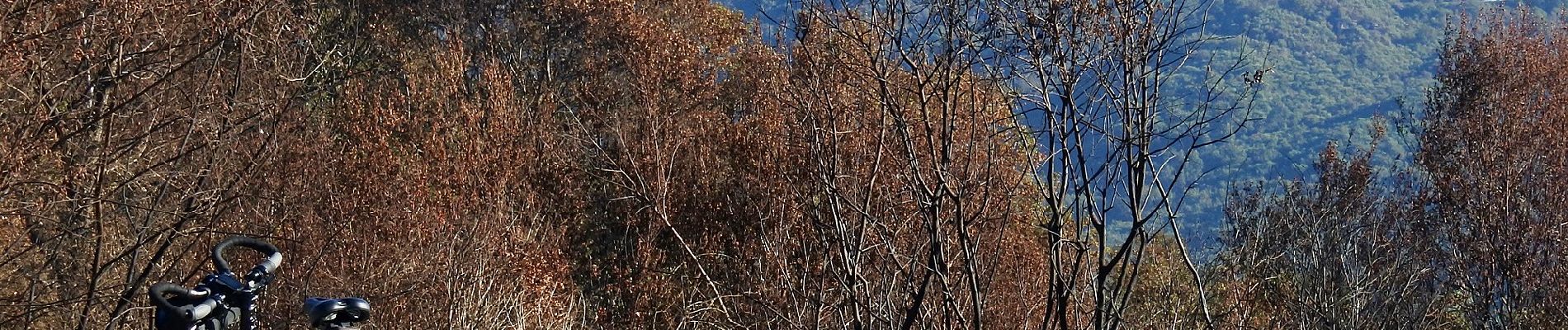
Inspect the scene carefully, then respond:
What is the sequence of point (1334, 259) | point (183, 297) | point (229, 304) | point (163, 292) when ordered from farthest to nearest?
point (1334, 259), point (229, 304), point (183, 297), point (163, 292)

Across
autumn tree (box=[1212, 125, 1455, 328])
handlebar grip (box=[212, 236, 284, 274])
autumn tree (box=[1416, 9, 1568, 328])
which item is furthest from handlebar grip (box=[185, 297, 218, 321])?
autumn tree (box=[1416, 9, 1568, 328])

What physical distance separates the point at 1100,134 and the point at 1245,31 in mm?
1091


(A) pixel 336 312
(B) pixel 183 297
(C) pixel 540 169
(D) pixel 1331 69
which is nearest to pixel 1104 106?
(A) pixel 336 312

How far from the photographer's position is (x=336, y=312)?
11.5 ft

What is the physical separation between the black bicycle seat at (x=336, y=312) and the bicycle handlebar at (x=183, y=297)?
9.8 inches

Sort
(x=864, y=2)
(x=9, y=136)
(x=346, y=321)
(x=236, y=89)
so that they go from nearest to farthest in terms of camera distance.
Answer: (x=346, y=321)
(x=864, y=2)
(x=9, y=136)
(x=236, y=89)

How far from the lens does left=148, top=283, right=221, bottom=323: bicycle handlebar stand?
3449 millimetres

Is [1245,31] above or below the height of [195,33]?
above

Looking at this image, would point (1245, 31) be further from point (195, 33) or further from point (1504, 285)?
point (1504, 285)

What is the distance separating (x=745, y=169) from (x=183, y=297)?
18519 millimetres

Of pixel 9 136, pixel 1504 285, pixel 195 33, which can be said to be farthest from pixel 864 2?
pixel 1504 285

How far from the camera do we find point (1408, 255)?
68.9ft

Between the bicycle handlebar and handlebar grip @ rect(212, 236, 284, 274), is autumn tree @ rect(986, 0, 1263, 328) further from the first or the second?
the bicycle handlebar

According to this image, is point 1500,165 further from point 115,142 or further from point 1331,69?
point 1331,69
